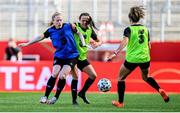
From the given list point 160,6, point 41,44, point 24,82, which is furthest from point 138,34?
point 41,44

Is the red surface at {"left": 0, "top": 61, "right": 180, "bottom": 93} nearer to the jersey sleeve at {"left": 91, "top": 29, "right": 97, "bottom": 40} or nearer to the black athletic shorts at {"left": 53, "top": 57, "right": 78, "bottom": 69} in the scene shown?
the jersey sleeve at {"left": 91, "top": 29, "right": 97, "bottom": 40}

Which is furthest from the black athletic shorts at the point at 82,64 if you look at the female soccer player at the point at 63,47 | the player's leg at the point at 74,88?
the female soccer player at the point at 63,47

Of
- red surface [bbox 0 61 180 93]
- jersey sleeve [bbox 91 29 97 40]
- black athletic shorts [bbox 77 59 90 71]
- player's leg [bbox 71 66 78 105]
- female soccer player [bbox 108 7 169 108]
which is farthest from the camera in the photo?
red surface [bbox 0 61 180 93]

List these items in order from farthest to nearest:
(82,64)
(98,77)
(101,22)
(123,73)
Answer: (101,22)
(98,77)
(82,64)
(123,73)

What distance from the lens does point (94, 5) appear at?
29484 millimetres

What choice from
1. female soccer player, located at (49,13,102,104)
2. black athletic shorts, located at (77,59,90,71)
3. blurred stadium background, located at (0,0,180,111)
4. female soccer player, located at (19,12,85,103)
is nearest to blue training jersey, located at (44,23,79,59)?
female soccer player, located at (19,12,85,103)

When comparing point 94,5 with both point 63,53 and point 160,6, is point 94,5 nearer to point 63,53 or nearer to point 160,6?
point 160,6

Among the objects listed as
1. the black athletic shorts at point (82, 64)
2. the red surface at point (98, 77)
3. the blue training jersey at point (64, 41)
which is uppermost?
the blue training jersey at point (64, 41)

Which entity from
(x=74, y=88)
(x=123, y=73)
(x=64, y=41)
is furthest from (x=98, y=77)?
(x=123, y=73)

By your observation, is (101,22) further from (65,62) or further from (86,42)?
(65,62)

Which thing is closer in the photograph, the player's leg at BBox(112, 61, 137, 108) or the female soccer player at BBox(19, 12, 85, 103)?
the player's leg at BBox(112, 61, 137, 108)

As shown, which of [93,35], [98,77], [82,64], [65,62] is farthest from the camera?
[98,77]

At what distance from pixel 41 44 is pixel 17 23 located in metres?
1.40

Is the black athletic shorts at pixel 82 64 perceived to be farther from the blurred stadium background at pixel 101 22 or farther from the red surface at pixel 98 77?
the blurred stadium background at pixel 101 22
